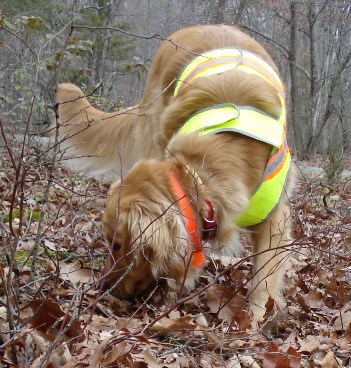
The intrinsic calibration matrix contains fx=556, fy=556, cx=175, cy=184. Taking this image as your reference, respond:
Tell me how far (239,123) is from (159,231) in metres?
0.92

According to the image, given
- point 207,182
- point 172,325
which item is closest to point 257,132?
point 207,182

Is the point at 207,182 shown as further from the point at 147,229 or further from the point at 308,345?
the point at 308,345

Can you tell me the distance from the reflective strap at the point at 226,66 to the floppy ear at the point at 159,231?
4.00 feet

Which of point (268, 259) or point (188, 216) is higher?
point (188, 216)

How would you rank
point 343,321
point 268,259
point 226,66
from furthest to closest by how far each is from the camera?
point 226,66, point 268,259, point 343,321

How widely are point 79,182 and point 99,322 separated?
3180 mm

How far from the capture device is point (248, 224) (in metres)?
3.37

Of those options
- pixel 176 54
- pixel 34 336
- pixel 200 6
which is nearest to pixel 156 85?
pixel 176 54

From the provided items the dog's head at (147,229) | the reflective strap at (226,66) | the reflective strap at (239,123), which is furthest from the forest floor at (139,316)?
Result: the reflective strap at (226,66)

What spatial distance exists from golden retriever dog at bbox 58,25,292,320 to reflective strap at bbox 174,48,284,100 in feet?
0.03

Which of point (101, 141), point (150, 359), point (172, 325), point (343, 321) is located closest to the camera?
point (150, 359)

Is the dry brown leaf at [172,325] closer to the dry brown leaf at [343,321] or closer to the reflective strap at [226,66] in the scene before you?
the dry brown leaf at [343,321]

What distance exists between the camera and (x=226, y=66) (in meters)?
3.79

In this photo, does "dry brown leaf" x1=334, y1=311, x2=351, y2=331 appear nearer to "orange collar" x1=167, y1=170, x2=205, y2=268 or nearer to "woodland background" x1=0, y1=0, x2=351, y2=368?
"woodland background" x1=0, y1=0, x2=351, y2=368
